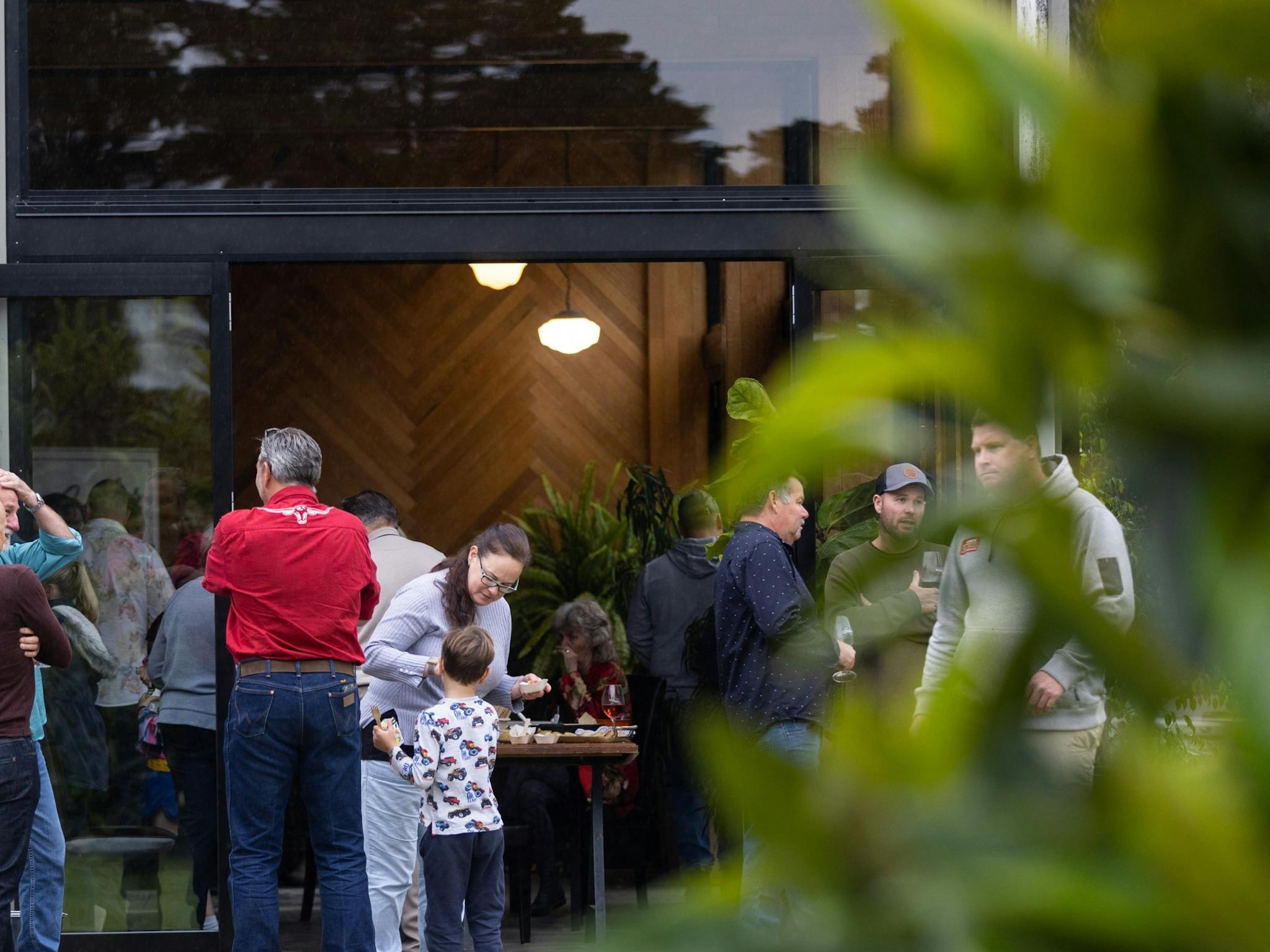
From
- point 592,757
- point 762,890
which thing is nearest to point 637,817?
point 592,757

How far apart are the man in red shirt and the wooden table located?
1.12m

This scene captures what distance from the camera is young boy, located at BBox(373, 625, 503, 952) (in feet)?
16.0

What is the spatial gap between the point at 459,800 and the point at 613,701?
6.07ft

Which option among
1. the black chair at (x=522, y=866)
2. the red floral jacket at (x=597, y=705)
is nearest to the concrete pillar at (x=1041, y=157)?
the black chair at (x=522, y=866)

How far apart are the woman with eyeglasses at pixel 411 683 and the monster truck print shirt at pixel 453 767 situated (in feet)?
0.76

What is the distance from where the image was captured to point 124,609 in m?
5.54

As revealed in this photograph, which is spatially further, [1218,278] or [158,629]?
[158,629]

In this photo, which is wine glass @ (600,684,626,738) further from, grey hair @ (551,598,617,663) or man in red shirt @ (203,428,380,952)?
man in red shirt @ (203,428,380,952)

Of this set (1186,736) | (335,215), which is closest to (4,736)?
(335,215)

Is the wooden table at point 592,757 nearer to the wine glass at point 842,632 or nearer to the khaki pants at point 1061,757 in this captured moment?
the wine glass at point 842,632

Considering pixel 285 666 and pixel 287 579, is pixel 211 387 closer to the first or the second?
pixel 287 579

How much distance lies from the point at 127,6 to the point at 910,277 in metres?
6.16

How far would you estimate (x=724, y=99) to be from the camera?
583 centimetres

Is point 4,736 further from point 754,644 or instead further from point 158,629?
point 754,644
